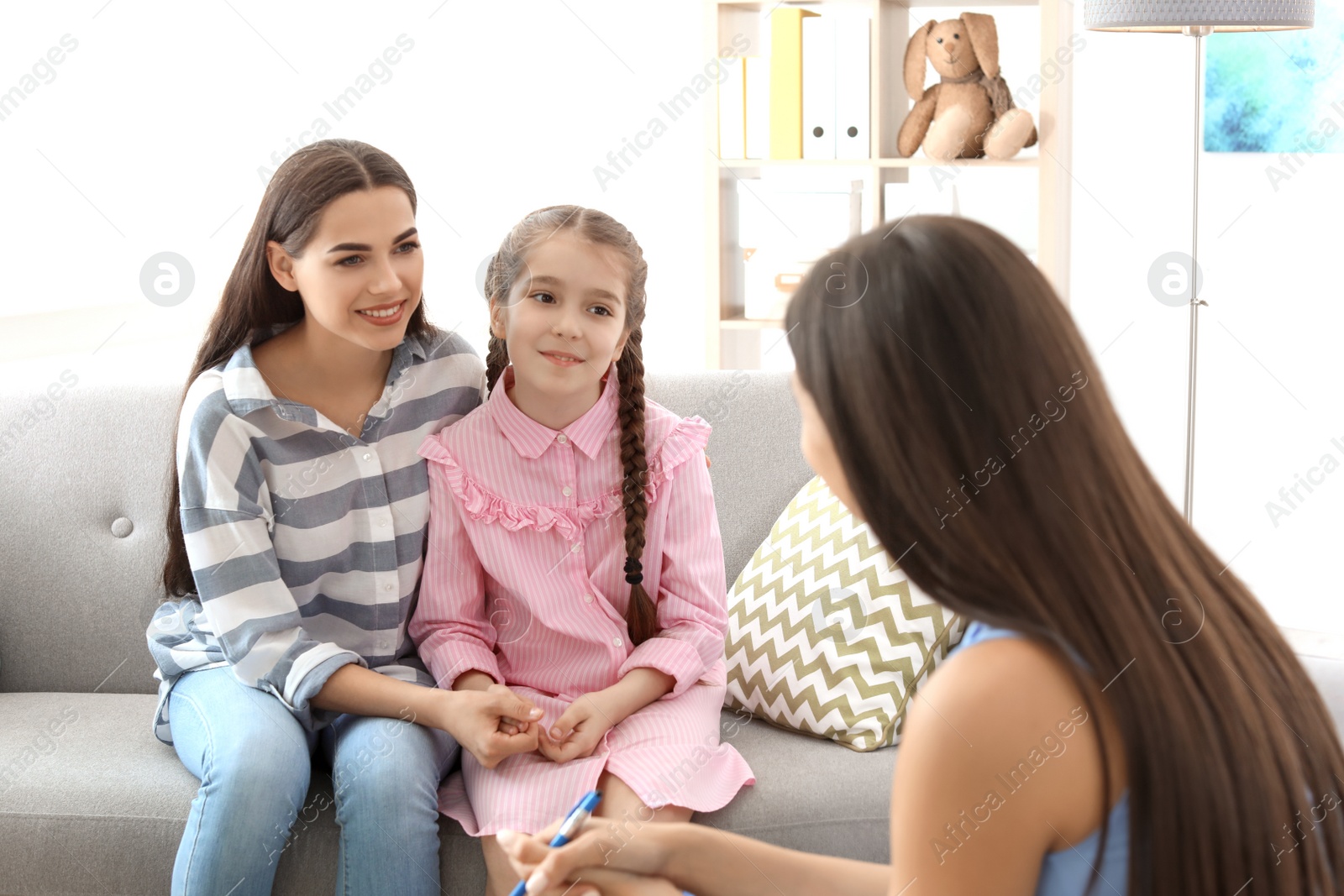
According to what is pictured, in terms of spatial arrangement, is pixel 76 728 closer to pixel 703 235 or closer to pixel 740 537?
pixel 740 537

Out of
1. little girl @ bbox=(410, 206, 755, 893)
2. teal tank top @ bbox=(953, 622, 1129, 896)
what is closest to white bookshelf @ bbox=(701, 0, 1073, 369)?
little girl @ bbox=(410, 206, 755, 893)

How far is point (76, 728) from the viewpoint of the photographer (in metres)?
1.69

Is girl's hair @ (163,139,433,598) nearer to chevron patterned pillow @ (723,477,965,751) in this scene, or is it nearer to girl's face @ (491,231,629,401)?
girl's face @ (491,231,629,401)

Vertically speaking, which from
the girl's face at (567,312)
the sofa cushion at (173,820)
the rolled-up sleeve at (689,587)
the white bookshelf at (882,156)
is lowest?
the sofa cushion at (173,820)

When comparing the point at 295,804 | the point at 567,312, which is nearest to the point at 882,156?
the point at 567,312

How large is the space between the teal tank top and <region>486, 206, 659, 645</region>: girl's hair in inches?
30.8

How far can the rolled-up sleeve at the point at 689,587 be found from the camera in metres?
1.53

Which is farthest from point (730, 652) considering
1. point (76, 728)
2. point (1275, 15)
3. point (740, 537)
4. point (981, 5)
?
point (981, 5)

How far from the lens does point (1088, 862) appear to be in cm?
78

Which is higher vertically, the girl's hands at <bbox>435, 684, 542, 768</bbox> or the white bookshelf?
the white bookshelf

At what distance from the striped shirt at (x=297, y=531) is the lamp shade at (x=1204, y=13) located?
1.60 metres

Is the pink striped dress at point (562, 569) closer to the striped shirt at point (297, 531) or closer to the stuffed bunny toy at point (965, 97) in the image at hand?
the striped shirt at point (297, 531)

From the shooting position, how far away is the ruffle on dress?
5.07 feet

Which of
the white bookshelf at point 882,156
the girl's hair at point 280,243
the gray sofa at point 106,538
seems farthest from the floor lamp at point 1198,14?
the girl's hair at point 280,243
